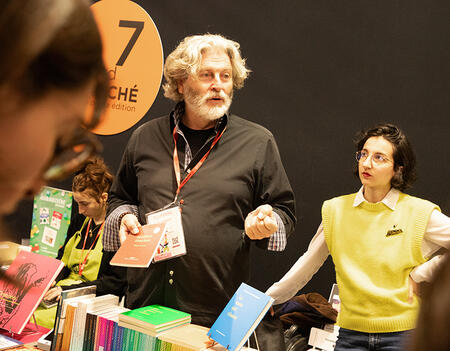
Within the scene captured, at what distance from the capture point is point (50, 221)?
4.55 meters

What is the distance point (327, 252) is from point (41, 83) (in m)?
2.78

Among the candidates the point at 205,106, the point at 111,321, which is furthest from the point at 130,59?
the point at 111,321

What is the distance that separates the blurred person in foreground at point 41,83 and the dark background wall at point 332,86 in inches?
123

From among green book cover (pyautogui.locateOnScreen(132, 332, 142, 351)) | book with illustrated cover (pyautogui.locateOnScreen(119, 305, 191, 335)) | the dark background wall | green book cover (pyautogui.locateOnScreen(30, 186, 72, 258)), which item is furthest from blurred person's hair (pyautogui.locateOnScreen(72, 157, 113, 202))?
green book cover (pyautogui.locateOnScreen(132, 332, 142, 351))

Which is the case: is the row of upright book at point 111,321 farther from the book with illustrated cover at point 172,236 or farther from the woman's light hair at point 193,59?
the woman's light hair at point 193,59

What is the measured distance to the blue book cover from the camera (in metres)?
1.73

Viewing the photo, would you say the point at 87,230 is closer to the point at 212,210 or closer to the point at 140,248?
the point at 212,210

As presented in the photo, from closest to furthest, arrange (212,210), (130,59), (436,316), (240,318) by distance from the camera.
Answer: (436,316) < (240,318) < (212,210) < (130,59)

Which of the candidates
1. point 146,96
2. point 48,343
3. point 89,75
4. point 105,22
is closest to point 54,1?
point 89,75

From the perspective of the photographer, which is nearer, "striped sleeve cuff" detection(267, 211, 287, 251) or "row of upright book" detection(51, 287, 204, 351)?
"row of upright book" detection(51, 287, 204, 351)

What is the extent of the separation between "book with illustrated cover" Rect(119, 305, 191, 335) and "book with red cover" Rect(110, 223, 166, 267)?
0.70 feet

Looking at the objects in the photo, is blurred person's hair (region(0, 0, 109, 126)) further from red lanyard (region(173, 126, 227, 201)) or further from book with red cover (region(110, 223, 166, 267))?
red lanyard (region(173, 126, 227, 201))

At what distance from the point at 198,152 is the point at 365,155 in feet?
3.66

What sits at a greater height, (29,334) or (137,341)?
(137,341)
